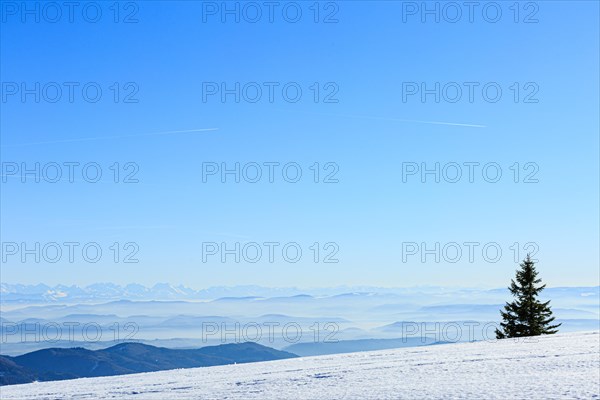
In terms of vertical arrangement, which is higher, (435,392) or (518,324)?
(435,392)

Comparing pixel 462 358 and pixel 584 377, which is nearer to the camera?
pixel 584 377

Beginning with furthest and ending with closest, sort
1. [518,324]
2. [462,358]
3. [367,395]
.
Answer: [518,324]
[462,358]
[367,395]

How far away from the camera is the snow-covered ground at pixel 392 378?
12.2m

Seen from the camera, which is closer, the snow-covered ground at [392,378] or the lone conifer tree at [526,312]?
the snow-covered ground at [392,378]

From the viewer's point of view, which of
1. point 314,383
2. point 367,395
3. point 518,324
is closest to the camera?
point 367,395

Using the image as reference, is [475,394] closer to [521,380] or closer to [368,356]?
[521,380]

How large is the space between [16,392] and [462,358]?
476 inches

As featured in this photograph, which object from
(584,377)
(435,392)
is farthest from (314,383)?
(584,377)

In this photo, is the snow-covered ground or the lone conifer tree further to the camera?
the lone conifer tree

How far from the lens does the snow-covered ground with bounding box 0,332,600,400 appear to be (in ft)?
40.1

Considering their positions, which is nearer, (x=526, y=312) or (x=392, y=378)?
(x=392, y=378)

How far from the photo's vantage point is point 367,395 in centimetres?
1240

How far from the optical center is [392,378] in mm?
14406

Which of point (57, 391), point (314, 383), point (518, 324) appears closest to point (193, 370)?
point (57, 391)
